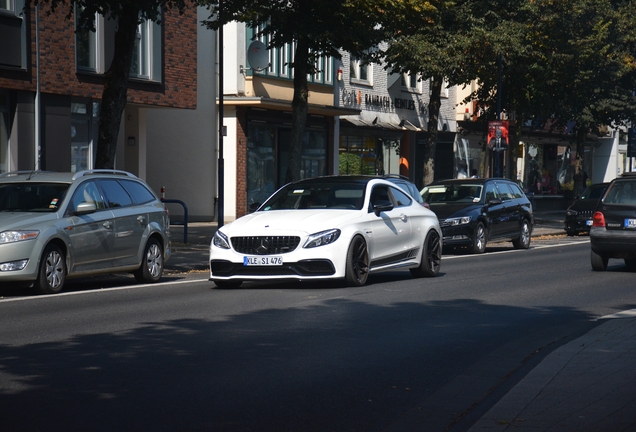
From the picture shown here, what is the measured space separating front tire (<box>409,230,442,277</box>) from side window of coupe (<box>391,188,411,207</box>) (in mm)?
608

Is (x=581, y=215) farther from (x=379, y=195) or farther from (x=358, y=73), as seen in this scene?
(x=379, y=195)

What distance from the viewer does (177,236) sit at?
26953mm

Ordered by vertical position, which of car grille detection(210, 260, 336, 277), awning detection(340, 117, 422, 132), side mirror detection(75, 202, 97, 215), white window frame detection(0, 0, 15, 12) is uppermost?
white window frame detection(0, 0, 15, 12)

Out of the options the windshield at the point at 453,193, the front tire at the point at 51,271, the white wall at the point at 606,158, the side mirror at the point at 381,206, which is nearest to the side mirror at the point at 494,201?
the windshield at the point at 453,193

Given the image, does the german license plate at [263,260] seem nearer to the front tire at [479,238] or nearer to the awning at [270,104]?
the front tire at [479,238]

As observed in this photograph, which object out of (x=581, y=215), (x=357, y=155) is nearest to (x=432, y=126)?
(x=581, y=215)

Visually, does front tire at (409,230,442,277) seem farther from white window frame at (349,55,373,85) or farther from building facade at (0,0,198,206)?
white window frame at (349,55,373,85)

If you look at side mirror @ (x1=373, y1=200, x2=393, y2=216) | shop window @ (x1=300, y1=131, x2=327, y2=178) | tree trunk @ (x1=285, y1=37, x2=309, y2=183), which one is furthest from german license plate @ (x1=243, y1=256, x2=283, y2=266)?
shop window @ (x1=300, y1=131, x2=327, y2=178)

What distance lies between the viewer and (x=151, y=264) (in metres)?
15.9

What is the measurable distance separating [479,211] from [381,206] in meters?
9.53

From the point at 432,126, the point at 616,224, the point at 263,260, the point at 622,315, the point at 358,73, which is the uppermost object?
the point at 358,73

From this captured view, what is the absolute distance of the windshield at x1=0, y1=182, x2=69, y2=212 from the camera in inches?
549

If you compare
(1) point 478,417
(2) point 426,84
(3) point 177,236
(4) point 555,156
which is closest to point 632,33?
(2) point 426,84

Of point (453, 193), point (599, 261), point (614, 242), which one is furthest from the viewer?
point (453, 193)
